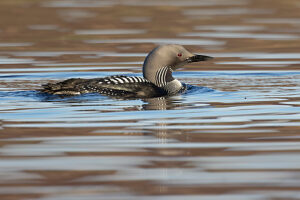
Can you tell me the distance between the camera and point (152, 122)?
7.57 metres

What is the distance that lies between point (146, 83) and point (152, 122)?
210cm

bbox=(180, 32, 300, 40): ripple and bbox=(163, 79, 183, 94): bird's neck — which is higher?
bbox=(163, 79, 183, 94): bird's neck

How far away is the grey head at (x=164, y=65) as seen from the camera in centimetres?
998

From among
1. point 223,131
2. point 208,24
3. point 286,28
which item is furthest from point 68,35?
point 223,131

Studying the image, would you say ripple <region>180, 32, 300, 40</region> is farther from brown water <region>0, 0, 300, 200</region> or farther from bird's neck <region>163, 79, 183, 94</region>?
bird's neck <region>163, 79, 183, 94</region>

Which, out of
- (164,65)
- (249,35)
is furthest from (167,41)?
(164,65)

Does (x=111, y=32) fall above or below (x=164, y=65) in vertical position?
below

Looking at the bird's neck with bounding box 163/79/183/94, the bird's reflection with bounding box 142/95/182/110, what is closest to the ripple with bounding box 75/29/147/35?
the bird's neck with bounding box 163/79/183/94

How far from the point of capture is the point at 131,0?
23.8 m

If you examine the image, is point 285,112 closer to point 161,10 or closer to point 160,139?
point 160,139

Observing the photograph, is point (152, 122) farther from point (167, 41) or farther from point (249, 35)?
point (249, 35)

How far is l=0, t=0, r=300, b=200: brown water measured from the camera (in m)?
5.20

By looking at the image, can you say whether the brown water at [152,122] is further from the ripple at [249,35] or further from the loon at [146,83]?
the loon at [146,83]

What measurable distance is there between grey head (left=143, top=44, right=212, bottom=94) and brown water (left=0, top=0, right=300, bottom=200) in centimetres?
33
